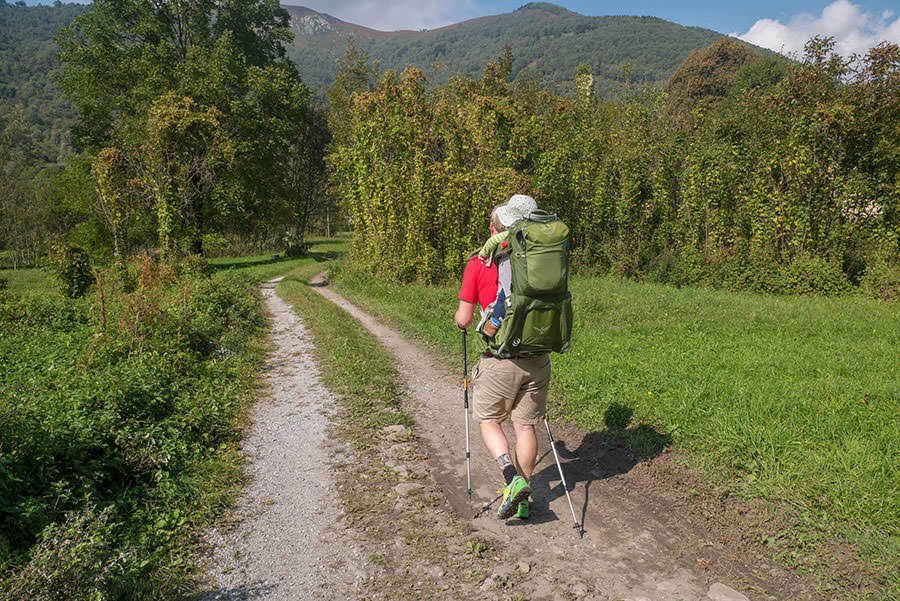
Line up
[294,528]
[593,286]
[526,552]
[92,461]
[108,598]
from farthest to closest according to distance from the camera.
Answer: [593,286] < [92,461] < [294,528] < [526,552] < [108,598]

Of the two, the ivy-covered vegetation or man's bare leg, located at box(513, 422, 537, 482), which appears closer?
man's bare leg, located at box(513, 422, 537, 482)

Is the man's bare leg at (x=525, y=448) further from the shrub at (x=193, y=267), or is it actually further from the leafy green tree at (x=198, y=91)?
the leafy green tree at (x=198, y=91)

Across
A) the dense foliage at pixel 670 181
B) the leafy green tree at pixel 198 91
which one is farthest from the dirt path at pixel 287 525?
the leafy green tree at pixel 198 91

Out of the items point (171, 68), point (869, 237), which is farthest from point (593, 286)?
point (171, 68)

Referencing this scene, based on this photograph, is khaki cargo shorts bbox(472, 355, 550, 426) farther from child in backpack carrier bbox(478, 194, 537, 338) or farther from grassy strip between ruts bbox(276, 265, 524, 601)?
grassy strip between ruts bbox(276, 265, 524, 601)

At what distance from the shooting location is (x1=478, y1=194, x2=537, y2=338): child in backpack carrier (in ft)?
12.6

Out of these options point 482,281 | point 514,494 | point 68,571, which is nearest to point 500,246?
point 482,281

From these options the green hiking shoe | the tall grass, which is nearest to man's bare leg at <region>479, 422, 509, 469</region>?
the green hiking shoe

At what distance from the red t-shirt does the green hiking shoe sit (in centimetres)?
134

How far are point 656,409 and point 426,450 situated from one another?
256 centimetres

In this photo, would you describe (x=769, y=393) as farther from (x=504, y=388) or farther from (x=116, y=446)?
(x=116, y=446)

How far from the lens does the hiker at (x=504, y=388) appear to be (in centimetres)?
395

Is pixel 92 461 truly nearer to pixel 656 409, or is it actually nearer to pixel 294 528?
pixel 294 528

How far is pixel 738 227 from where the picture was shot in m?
16.5
